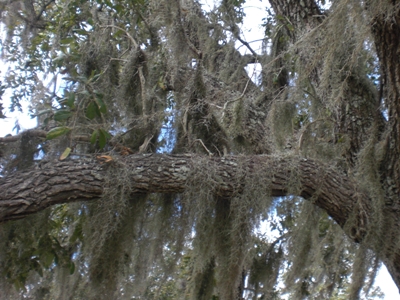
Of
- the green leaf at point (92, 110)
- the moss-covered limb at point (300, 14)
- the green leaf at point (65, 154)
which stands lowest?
the green leaf at point (65, 154)

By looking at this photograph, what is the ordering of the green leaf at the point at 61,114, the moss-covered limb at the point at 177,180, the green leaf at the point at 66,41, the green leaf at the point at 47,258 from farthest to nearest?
the green leaf at the point at 66,41 < the green leaf at the point at 47,258 < the green leaf at the point at 61,114 < the moss-covered limb at the point at 177,180

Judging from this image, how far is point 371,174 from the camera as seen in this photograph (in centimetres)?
217

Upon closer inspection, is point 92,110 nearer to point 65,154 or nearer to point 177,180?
point 65,154

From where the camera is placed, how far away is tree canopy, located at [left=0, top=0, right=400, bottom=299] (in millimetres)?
1921

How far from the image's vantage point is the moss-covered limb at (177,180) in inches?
69.5

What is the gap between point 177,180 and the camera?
2.00 meters

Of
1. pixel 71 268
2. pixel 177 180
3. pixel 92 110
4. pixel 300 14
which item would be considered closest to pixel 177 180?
pixel 177 180

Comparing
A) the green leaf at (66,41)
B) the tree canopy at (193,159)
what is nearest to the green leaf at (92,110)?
the tree canopy at (193,159)

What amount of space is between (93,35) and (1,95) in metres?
0.57

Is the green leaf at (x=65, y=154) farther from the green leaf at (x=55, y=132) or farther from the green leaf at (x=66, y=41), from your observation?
the green leaf at (x=66, y=41)

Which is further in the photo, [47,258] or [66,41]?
[66,41]

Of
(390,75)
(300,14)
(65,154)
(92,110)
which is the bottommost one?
(65,154)

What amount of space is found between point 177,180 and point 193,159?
114mm

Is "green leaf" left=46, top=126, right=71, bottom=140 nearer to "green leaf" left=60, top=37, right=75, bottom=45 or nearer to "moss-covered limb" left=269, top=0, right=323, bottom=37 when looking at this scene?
"green leaf" left=60, top=37, right=75, bottom=45
